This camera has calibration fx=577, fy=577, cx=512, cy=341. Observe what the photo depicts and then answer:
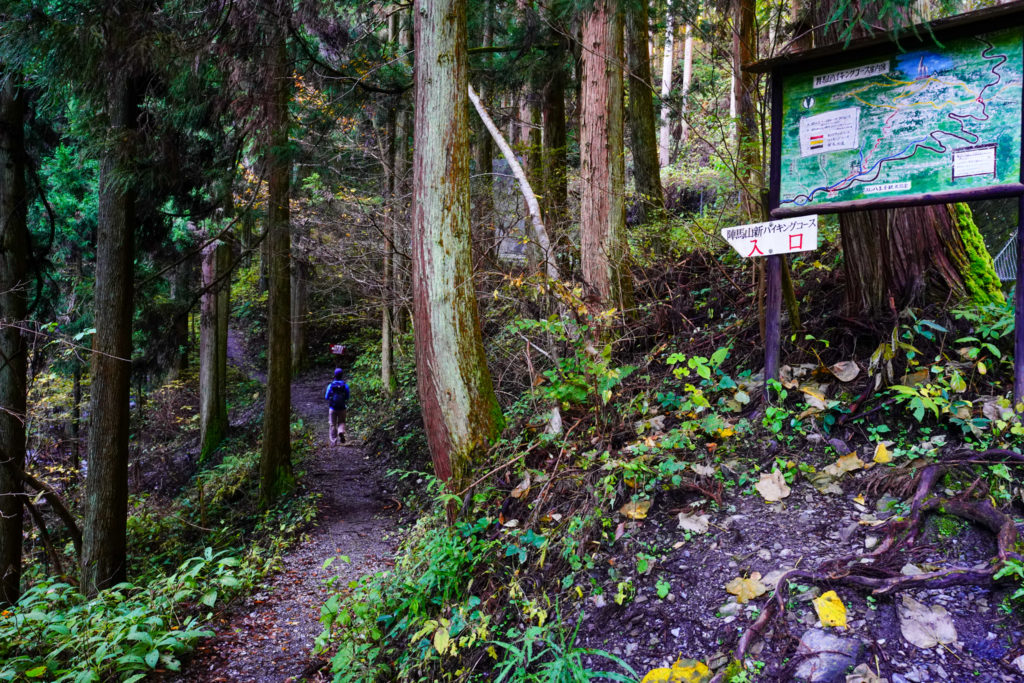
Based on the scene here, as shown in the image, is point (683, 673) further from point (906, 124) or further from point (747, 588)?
point (906, 124)

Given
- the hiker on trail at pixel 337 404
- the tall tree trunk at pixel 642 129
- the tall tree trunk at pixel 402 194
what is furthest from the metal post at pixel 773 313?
the hiker on trail at pixel 337 404

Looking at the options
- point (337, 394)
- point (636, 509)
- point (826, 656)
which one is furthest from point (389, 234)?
point (826, 656)

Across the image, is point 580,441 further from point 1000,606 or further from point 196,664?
point 196,664

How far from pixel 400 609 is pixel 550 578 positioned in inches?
50.4

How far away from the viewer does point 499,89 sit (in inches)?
410

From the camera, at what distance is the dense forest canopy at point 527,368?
338 cm

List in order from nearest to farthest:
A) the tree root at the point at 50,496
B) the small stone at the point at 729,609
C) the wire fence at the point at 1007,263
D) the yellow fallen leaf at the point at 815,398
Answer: the small stone at the point at 729,609, the yellow fallen leaf at the point at 815,398, the wire fence at the point at 1007,263, the tree root at the point at 50,496

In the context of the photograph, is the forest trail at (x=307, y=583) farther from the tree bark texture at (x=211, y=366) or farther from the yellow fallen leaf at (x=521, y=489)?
the tree bark texture at (x=211, y=366)

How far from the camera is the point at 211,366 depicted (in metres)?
13.9

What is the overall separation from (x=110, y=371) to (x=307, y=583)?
3.69 meters

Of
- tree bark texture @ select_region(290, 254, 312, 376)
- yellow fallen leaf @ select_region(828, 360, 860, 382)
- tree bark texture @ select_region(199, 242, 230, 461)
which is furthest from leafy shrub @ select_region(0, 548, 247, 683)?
tree bark texture @ select_region(290, 254, 312, 376)

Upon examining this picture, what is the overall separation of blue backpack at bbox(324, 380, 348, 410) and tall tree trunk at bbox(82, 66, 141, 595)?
5166mm

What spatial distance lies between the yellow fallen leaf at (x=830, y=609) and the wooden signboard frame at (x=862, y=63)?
6.25 feet

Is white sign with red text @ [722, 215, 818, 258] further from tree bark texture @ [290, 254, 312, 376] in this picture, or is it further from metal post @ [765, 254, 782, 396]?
tree bark texture @ [290, 254, 312, 376]
